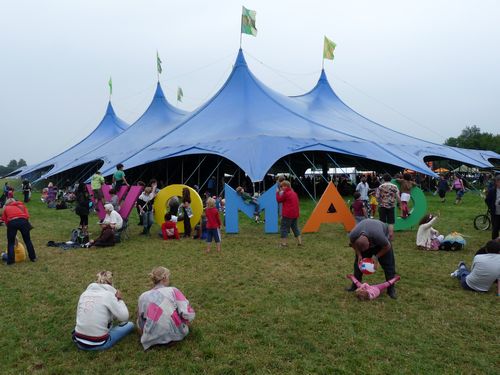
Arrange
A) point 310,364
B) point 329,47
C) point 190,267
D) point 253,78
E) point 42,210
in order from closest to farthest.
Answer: point 310,364
point 190,267
point 42,210
point 253,78
point 329,47

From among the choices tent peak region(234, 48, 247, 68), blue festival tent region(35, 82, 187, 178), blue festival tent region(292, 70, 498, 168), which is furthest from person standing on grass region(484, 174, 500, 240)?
blue festival tent region(35, 82, 187, 178)

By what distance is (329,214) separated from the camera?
9422 millimetres

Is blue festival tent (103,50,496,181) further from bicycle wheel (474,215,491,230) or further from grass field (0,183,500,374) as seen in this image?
grass field (0,183,500,374)

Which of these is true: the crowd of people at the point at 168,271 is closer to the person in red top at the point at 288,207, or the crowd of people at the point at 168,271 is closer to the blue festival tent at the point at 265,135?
the person in red top at the point at 288,207

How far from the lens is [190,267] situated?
21.8 ft

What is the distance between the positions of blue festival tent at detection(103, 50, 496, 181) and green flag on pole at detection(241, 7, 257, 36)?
107 cm

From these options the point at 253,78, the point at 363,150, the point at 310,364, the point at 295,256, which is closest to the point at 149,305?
the point at 310,364

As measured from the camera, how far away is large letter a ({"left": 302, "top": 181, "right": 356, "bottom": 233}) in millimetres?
9305

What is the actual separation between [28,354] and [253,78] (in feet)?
55.9

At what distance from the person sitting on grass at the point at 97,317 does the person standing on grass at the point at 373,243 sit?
2.64 m

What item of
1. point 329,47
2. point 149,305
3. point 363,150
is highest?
point 329,47

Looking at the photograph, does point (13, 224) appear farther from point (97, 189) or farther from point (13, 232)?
point (97, 189)

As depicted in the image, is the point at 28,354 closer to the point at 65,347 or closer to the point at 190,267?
the point at 65,347

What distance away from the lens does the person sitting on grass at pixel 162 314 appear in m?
3.67
